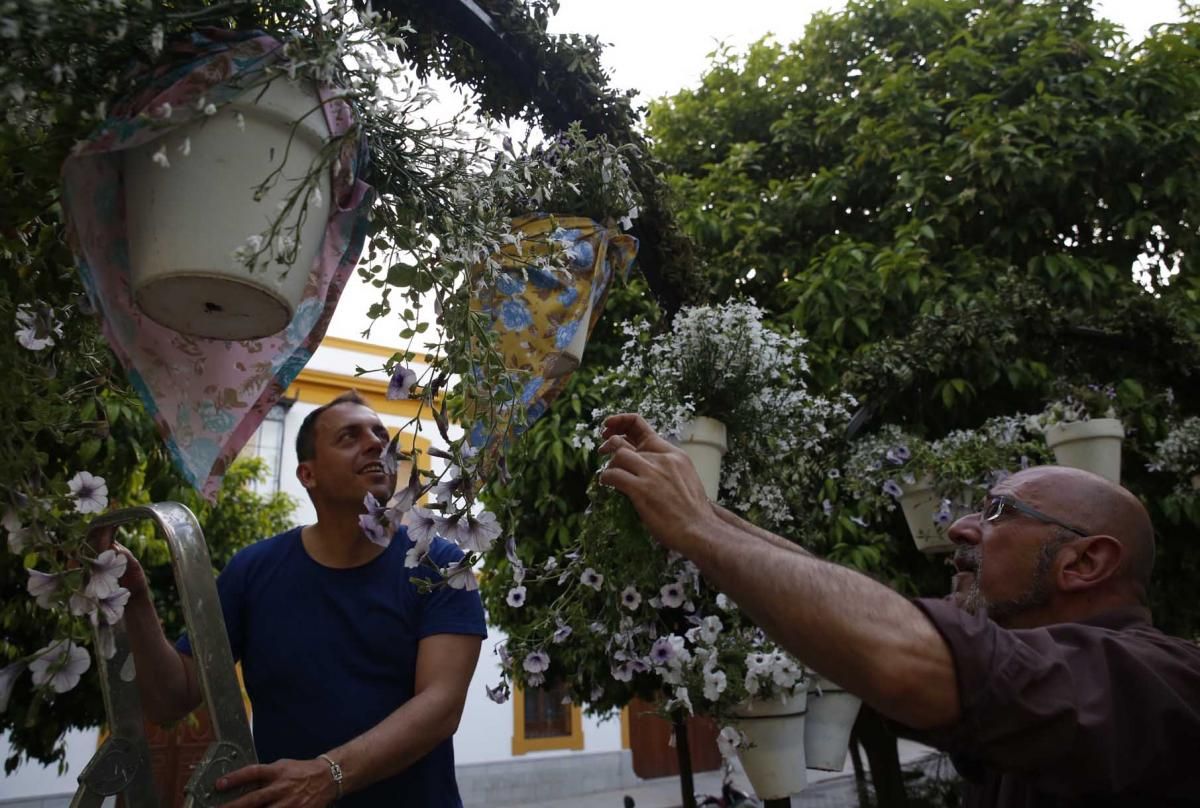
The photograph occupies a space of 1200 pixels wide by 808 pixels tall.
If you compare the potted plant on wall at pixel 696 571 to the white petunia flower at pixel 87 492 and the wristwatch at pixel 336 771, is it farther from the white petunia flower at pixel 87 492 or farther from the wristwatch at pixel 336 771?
the white petunia flower at pixel 87 492

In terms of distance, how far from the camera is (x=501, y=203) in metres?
1.49

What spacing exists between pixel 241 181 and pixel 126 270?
0.79 feet

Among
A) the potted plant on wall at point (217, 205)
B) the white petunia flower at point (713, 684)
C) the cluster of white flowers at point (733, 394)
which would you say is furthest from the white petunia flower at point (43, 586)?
the white petunia flower at point (713, 684)

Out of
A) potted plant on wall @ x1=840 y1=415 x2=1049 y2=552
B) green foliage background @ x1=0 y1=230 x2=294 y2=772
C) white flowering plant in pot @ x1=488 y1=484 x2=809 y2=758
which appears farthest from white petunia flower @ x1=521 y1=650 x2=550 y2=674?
potted plant on wall @ x1=840 y1=415 x2=1049 y2=552

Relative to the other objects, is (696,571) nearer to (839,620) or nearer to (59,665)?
(839,620)

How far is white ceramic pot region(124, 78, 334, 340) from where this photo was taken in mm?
1090

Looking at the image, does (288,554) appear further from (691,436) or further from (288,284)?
(288,284)

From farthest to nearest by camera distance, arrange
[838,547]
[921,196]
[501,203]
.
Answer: [921,196], [838,547], [501,203]

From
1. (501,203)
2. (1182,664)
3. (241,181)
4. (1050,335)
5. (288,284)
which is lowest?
(1182,664)

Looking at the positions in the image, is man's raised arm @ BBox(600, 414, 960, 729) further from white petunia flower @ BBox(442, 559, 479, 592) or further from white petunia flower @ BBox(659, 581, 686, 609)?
white petunia flower @ BBox(659, 581, 686, 609)

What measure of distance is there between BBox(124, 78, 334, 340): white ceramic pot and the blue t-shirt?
2.98 ft

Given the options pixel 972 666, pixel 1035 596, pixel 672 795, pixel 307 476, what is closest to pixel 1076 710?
pixel 972 666

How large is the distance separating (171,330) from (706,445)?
1411 mm

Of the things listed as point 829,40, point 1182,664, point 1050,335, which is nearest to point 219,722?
point 1182,664
